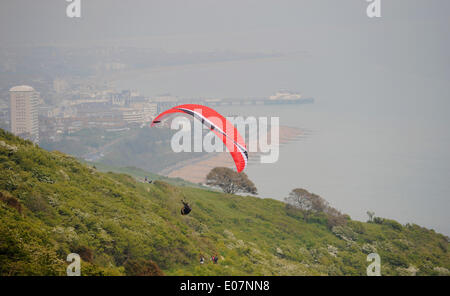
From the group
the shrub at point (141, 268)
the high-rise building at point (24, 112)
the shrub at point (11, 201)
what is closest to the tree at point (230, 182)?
the shrub at point (141, 268)

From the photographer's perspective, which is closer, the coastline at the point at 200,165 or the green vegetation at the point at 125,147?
the coastline at the point at 200,165

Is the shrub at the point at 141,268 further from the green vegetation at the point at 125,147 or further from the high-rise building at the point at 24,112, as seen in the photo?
the high-rise building at the point at 24,112

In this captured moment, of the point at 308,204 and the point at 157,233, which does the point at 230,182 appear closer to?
the point at 308,204

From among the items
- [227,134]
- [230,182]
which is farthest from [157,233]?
[230,182]

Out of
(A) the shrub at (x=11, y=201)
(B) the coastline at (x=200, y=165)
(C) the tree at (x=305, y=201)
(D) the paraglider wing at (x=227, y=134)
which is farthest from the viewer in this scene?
(B) the coastline at (x=200, y=165)

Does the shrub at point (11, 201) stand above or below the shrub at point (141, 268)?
above
